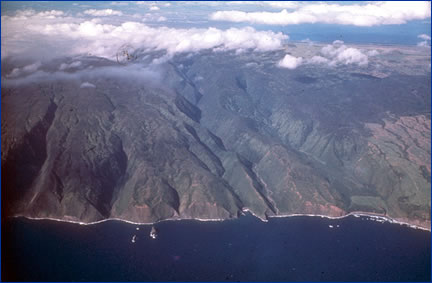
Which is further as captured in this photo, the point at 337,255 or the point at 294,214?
the point at 294,214

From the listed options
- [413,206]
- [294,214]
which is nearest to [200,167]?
[294,214]

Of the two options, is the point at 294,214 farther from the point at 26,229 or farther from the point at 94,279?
the point at 26,229

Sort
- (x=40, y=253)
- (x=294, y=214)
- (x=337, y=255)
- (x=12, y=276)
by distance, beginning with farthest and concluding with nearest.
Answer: (x=294, y=214) → (x=337, y=255) → (x=40, y=253) → (x=12, y=276)

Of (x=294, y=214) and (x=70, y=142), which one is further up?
(x=70, y=142)

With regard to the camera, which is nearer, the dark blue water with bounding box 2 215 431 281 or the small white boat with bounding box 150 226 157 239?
the dark blue water with bounding box 2 215 431 281

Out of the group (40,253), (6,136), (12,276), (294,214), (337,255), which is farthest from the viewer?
(6,136)

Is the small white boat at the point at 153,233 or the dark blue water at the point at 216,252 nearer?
the dark blue water at the point at 216,252

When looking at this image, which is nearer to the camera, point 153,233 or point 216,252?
point 216,252

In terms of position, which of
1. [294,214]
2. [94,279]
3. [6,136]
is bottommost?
[294,214]
